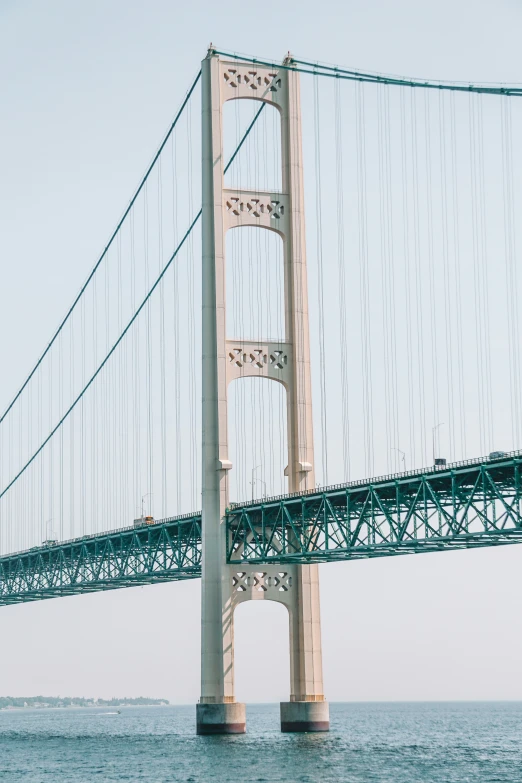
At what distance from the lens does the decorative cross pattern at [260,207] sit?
81500mm

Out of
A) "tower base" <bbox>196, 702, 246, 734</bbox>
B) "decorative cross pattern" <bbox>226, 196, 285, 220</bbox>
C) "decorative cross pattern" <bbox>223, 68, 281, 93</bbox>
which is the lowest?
"tower base" <bbox>196, 702, 246, 734</bbox>

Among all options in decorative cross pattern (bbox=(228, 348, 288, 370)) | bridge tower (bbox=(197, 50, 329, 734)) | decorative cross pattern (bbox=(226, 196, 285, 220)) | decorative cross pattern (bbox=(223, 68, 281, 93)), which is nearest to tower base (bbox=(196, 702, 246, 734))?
bridge tower (bbox=(197, 50, 329, 734))

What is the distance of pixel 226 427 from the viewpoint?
7750 cm

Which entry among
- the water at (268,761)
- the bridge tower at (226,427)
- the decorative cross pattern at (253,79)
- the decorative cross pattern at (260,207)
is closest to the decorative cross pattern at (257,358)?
the bridge tower at (226,427)

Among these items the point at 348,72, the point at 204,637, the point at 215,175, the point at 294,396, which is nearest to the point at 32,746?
the point at 204,637

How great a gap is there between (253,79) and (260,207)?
7.12 metres

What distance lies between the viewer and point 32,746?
9144 centimetres

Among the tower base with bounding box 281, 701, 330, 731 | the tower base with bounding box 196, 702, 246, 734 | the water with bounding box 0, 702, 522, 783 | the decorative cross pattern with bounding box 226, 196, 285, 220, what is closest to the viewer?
the water with bounding box 0, 702, 522, 783

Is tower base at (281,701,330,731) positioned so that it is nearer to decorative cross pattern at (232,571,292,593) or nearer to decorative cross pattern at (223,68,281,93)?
decorative cross pattern at (232,571,292,593)

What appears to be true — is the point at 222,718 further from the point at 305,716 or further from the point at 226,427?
the point at 226,427

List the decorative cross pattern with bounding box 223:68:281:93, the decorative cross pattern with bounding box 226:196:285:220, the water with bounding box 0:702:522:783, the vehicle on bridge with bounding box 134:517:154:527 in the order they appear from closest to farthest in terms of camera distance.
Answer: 1. the water with bounding box 0:702:522:783
2. the decorative cross pattern with bounding box 226:196:285:220
3. the decorative cross pattern with bounding box 223:68:281:93
4. the vehicle on bridge with bounding box 134:517:154:527

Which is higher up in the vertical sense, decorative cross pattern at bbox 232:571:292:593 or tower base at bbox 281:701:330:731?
decorative cross pattern at bbox 232:571:292:593

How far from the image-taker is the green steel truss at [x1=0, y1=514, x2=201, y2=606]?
89.4 metres

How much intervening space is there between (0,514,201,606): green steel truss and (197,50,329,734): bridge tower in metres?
8.08
